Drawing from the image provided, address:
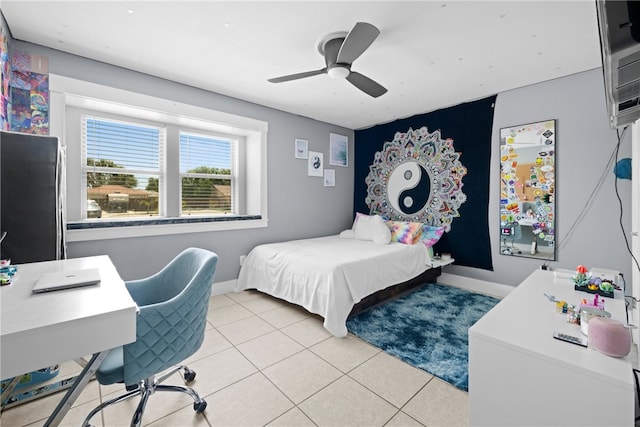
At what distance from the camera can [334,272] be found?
2.40 meters

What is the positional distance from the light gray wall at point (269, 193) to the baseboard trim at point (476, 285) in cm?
189

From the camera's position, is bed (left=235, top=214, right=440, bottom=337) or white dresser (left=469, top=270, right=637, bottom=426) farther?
bed (left=235, top=214, right=440, bottom=337)

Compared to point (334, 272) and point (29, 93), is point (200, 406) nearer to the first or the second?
point (334, 272)

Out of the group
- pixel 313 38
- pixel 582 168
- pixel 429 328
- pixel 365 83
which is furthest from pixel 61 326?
pixel 582 168

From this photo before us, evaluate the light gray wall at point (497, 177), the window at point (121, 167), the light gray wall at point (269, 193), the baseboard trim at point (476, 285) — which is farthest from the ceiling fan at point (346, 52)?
the baseboard trim at point (476, 285)

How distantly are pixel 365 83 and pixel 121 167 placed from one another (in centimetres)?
271

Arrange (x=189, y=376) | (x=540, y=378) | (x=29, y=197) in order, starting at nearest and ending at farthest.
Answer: (x=540, y=378)
(x=29, y=197)
(x=189, y=376)

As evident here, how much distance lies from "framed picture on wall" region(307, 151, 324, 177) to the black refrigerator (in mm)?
2945

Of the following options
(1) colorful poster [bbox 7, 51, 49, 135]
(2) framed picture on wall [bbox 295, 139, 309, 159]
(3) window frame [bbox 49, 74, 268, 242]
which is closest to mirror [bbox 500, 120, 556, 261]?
(2) framed picture on wall [bbox 295, 139, 309, 159]

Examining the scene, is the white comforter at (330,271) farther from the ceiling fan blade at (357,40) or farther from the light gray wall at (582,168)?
the ceiling fan blade at (357,40)

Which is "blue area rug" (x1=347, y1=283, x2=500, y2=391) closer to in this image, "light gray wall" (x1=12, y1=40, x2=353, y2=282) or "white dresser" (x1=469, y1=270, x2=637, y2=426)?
"white dresser" (x1=469, y1=270, x2=637, y2=426)

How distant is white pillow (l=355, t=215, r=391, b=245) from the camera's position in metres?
3.61

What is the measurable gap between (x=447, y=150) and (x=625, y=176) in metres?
1.75

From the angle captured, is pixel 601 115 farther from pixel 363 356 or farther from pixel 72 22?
pixel 72 22
